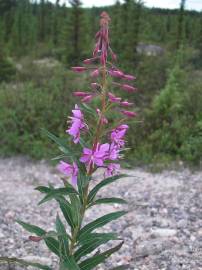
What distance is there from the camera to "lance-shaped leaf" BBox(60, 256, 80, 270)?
287cm

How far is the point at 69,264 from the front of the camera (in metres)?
2.93

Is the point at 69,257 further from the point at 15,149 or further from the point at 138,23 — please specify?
the point at 138,23

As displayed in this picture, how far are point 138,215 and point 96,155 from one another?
3384 millimetres

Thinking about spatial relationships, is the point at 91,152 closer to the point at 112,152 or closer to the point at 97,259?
the point at 112,152

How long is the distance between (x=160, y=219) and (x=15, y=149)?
3598 mm

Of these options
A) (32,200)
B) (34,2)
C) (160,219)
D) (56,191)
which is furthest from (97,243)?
(34,2)

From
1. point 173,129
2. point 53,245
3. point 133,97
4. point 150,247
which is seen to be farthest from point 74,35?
point 53,245

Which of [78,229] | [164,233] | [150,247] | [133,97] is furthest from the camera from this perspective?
[133,97]

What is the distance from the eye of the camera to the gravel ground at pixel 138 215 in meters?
4.72

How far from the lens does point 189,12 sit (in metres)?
21.2

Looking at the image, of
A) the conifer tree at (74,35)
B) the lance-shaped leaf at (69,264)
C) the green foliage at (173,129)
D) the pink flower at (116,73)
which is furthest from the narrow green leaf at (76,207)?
the conifer tree at (74,35)

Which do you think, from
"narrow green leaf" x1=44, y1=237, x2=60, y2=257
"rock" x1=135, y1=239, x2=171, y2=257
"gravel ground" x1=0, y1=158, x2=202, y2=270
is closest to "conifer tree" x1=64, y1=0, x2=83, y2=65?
"gravel ground" x1=0, y1=158, x2=202, y2=270

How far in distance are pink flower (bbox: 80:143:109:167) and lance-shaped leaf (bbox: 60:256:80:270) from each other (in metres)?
0.63

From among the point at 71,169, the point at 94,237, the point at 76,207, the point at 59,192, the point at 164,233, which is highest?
the point at 71,169
